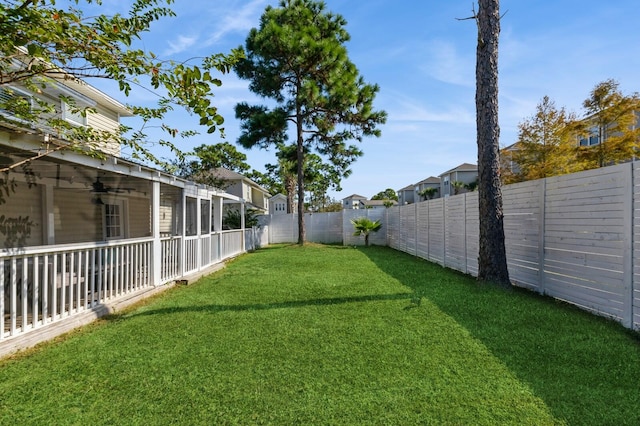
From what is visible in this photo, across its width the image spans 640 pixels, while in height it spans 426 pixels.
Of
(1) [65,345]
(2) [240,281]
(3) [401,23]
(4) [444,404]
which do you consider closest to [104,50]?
(1) [65,345]

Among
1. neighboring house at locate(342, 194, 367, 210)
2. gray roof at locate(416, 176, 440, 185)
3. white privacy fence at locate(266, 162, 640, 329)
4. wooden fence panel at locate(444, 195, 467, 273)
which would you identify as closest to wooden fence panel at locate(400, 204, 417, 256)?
wooden fence panel at locate(444, 195, 467, 273)

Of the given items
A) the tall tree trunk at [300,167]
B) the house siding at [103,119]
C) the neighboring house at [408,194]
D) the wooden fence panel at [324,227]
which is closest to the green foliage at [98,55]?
the house siding at [103,119]

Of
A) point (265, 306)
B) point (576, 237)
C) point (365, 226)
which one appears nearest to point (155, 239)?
point (265, 306)

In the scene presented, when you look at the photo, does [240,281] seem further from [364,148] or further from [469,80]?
[364,148]

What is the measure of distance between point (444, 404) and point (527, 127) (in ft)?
Answer: 70.0

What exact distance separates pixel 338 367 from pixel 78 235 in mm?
8896

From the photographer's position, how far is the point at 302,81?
16.1m

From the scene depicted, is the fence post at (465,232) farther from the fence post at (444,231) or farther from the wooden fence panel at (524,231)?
the wooden fence panel at (524,231)

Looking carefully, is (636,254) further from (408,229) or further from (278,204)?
(278,204)

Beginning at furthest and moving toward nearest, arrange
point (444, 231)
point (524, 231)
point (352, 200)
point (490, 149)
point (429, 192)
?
point (352, 200) < point (429, 192) < point (444, 231) < point (490, 149) < point (524, 231)

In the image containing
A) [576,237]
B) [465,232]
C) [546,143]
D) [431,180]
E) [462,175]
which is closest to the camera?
[576,237]

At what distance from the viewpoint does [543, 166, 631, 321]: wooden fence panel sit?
4.22 metres

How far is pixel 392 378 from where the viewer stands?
296cm

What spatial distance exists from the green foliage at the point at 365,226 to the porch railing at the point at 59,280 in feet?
39.2
